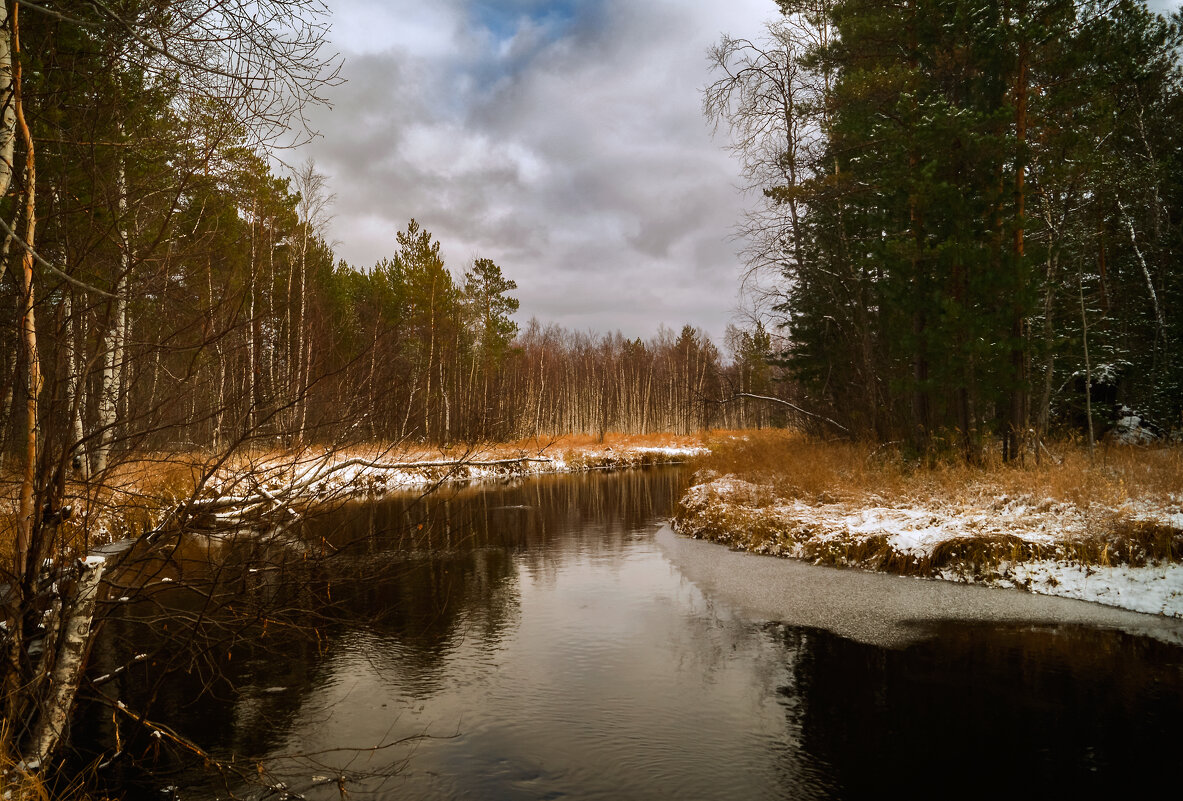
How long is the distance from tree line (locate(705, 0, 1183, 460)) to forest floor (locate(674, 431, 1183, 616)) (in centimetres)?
158

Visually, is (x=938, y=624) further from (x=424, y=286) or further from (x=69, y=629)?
(x=424, y=286)

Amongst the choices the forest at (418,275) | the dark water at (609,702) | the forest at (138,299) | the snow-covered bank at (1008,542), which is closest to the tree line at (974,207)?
the forest at (418,275)

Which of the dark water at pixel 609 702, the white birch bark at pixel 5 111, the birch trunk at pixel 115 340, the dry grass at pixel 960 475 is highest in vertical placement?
the white birch bark at pixel 5 111

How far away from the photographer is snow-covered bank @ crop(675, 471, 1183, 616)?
9.02m

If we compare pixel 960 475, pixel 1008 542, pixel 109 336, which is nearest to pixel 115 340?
pixel 109 336

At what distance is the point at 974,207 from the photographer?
1405cm

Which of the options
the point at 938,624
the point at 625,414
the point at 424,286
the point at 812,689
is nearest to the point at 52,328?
the point at 812,689

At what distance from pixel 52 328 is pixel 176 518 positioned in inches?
49.5

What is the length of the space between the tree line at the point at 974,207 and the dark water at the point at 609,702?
25.4 ft

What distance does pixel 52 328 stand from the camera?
12.7 ft

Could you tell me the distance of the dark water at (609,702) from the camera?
502 cm

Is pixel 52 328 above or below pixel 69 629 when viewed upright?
above

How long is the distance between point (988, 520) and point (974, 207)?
680cm

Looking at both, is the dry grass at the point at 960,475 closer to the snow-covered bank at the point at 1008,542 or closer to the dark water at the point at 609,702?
the snow-covered bank at the point at 1008,542
